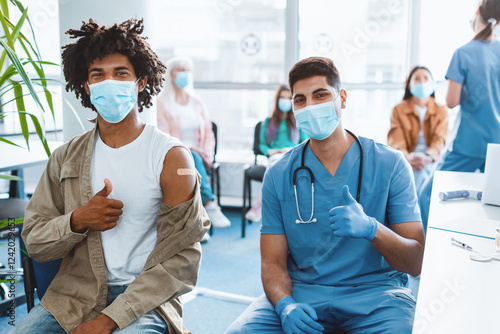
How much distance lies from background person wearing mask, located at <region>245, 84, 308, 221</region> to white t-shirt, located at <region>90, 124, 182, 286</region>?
2.36 metres

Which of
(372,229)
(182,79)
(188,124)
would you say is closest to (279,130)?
(188,124)

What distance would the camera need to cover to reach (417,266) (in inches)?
51.3

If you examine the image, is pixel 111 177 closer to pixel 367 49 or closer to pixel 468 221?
pixel 468 221

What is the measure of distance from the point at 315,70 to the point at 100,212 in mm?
757

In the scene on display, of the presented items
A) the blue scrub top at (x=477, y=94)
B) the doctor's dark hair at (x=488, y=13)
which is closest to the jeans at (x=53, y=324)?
the blue scrub top at (x=477, y=94)

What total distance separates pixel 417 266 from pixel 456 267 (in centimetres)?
26

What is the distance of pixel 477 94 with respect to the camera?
225 centimetres

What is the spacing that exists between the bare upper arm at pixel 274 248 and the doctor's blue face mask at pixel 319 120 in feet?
1.07

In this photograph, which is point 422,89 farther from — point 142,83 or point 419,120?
point 142,83

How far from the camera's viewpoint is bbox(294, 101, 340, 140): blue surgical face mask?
1417 mm

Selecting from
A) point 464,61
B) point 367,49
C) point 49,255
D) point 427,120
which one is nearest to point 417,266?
point 49,255

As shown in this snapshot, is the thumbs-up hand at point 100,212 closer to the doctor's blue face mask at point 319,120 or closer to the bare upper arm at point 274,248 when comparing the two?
the bare upper arm at point 274,248

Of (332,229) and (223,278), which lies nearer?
(332,229)

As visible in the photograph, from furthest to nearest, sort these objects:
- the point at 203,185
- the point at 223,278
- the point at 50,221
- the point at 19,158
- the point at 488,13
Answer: the point at 203,185 → the point at 223,278 → the point at 19,158 → the point at 488,13 → the point at 50,221
